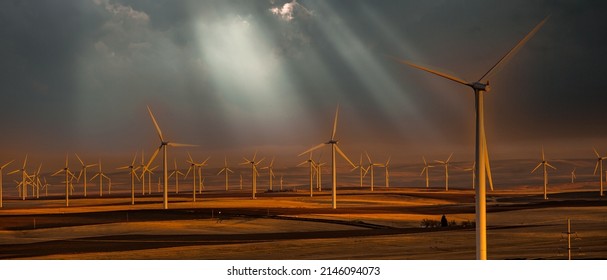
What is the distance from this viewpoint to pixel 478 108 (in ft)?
140

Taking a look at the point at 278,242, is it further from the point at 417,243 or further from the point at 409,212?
the point at 409,212

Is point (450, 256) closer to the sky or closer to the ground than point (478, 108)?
closer to the ground

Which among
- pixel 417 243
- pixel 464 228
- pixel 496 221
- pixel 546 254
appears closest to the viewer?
pixel 546 254

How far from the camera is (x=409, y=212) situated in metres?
118

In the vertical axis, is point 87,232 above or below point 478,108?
below

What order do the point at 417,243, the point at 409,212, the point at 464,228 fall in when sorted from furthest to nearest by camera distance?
1. the point at 409,212
2. the point at 464,228
3. the point at 417,243

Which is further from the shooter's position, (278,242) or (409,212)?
(409,212)
